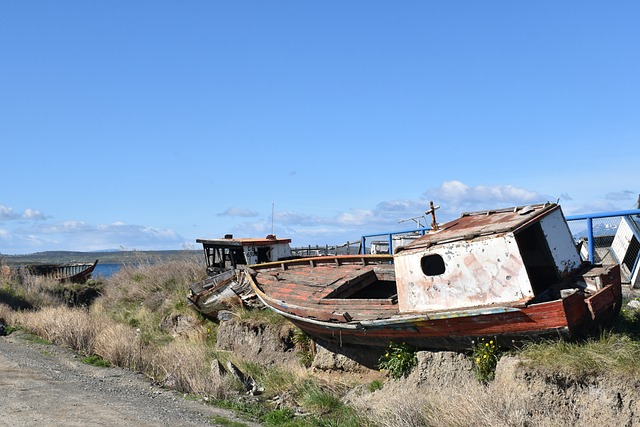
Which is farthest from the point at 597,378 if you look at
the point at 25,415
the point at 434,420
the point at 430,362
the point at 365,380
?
the point at 25,415

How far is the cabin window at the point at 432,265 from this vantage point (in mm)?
10873

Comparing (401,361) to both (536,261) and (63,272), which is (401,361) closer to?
(536,261)

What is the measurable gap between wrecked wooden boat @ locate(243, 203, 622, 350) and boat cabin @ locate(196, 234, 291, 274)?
7447mm

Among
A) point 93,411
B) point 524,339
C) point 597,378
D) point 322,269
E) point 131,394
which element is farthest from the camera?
point 322,269

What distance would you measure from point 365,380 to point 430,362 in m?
2.15

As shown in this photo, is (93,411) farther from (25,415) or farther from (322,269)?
(322,269)

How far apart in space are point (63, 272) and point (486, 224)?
31.6 metres

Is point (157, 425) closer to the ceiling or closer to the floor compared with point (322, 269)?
closer to the floor

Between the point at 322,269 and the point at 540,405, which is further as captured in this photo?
the point at 322,269

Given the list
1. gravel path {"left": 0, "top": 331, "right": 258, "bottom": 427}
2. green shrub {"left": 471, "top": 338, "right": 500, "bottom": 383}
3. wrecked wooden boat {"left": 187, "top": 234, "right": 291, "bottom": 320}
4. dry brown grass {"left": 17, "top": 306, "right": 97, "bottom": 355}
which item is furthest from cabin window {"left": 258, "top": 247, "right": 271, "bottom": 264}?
green shrub {"left": 471, "top": 338, "right": 500, "bottom": 383}

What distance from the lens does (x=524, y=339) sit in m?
9.45

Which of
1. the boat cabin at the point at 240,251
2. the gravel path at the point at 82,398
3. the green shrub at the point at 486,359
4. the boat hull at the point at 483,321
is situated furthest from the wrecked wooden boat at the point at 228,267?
the green shrub at the point at 486,359

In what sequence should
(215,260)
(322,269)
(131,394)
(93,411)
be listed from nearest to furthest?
(93,411) < (131,394) < (322,269) < (215,260)

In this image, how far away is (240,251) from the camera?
21.1 metres
